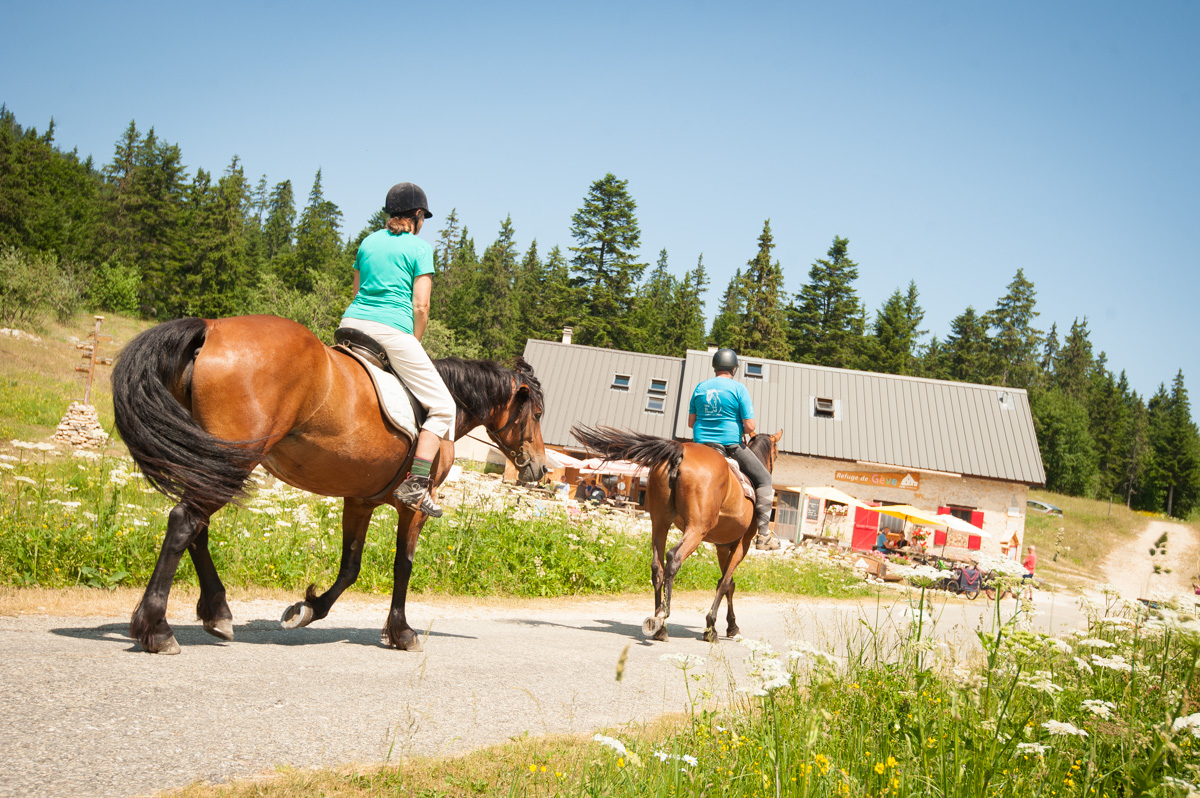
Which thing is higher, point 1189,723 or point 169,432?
point 169,432

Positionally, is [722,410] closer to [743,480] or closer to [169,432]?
[743,480]

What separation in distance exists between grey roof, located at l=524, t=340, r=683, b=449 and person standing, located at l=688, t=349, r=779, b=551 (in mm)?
27418

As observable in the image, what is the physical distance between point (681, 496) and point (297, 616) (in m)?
3.74

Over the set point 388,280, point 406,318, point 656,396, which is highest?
point 656,396

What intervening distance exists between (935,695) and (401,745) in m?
2.67

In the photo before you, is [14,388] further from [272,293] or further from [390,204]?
[272,293]

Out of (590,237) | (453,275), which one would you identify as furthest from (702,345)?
(453,275)

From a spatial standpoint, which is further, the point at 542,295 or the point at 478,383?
the point at 542,295

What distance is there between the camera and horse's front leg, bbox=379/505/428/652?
5.11 meters

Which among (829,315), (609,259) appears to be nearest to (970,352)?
(829,315)

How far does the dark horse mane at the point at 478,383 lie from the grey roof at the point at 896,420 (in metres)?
29.6

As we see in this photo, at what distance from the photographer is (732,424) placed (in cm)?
825

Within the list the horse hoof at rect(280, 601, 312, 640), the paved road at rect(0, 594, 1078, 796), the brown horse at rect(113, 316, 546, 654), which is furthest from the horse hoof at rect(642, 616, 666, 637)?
the horse hoof at rect(280, 601, 312, 640)

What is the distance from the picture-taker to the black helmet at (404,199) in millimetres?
5320
